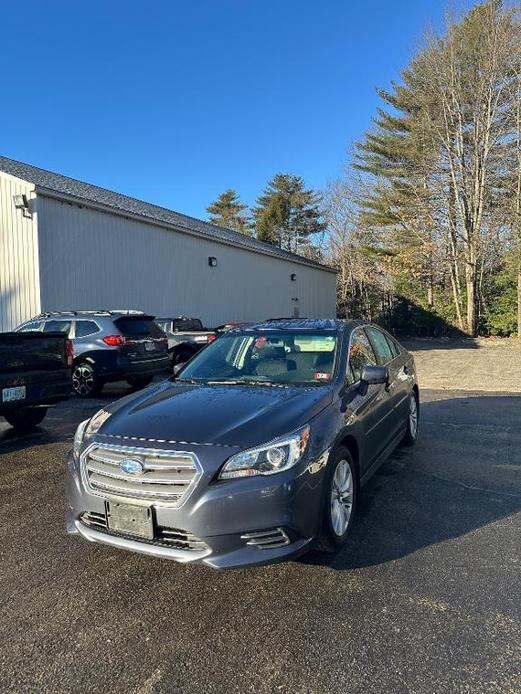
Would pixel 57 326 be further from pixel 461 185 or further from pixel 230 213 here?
pixel 230 213

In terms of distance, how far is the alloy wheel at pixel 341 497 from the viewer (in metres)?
3.36

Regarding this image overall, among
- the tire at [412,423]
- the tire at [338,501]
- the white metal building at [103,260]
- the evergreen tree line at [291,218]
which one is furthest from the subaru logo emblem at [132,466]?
the evergreen tree line at [291,218]

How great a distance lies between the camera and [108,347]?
9.82 m

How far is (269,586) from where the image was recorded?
3.08m

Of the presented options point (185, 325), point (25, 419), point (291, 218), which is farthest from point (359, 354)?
point (291, 218)

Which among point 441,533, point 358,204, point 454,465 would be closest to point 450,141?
point 358,204

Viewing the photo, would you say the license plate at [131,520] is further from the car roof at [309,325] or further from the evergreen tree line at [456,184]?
the evergreen tree line at [456,184]

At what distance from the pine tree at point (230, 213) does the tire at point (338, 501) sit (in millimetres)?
52605

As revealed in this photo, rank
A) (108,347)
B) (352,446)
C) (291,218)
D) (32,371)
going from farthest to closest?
(291,218), (108,347), (32,371), (352,446)

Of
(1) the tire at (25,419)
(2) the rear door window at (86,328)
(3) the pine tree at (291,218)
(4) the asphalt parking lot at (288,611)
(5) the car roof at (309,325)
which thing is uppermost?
(3) the pine tree at (291,218)

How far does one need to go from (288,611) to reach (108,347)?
306 inches

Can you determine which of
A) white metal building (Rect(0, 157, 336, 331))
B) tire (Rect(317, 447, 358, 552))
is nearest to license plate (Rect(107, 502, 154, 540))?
tire (Rect(317, 447, 358, 552))

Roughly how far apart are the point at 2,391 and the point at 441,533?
5.00 m

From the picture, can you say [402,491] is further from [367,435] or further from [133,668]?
[133,668]
